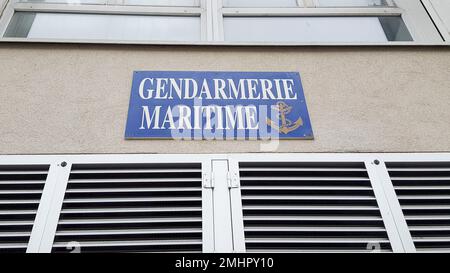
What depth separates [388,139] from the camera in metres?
2.69

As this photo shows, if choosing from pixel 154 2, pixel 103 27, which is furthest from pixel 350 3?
pixel 103 27

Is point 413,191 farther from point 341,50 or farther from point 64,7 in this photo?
point 64,7

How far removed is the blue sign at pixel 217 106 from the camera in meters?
2.66

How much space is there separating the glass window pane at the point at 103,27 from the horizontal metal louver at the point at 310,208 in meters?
1.83

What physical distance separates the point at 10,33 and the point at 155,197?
7.95ft

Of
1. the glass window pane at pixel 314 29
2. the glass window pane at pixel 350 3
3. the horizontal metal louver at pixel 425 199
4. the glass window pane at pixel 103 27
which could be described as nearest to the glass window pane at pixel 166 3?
the glass window pane at pixel 103 27

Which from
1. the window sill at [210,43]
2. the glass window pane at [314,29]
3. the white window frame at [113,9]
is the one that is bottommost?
the window sill at [210,43]

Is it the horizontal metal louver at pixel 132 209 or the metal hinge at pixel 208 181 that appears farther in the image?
the metal hinge at pixel 208 181

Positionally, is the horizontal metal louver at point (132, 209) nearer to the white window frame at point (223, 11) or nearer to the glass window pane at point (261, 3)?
the white window frame at point (223, 11)

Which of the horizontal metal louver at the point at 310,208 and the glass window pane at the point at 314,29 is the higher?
the glass window pane at the point at 314,29

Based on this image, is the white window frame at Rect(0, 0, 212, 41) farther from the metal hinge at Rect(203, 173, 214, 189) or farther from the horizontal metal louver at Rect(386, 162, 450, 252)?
the horizontal metal louver at Rect(386, 162, 450, 252)

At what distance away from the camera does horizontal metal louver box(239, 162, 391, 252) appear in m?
2.17

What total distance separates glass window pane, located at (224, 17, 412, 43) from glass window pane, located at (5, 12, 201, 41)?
1.52ft
